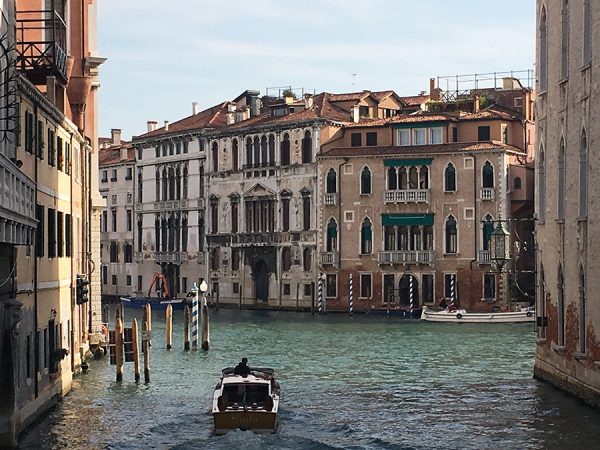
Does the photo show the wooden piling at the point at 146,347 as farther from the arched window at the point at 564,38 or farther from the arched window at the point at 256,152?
the arched window at the point at 256,152

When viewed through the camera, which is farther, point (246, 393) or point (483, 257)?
point (483, 257)

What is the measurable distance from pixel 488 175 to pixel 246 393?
34.0m

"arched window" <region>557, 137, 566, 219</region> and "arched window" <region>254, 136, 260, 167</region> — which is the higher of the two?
"arched window" <region>254, 136, 260, 167</region>

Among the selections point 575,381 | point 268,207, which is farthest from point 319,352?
point 268,207

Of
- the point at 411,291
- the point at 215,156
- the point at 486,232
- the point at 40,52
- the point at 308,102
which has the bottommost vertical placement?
the point at 411,291

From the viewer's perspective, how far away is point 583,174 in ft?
73.2

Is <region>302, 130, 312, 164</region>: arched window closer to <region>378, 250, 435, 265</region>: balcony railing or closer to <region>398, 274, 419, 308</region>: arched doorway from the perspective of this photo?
<region>378, 250, 435, 265</region>: balcony railing

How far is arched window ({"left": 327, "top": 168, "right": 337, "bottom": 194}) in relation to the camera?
59.7 meters

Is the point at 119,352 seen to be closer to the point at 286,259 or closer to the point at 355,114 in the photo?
the point at 286,259

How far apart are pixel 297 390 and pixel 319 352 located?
10.4 meters

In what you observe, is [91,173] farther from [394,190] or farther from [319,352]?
[394,190]

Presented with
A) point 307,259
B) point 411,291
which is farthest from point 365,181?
point 411,291

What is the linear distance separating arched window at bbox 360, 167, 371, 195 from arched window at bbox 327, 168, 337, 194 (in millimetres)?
1543

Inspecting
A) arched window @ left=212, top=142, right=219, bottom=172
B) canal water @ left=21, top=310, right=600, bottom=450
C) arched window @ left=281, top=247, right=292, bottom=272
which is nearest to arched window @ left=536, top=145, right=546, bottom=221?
canal water @ left=21, top=310, right=600, bottom=450
